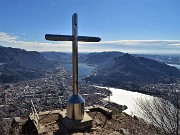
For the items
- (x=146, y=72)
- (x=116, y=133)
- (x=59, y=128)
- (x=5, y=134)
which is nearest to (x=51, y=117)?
(x=59, y=128)

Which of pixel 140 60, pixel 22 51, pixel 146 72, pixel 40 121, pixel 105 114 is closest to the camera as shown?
pixel 40 121

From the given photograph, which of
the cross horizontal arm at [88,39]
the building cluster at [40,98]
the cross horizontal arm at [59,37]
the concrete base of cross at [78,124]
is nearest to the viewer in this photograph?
the cross horizontal arm at [59,37]

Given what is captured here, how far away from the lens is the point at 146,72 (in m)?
90.4

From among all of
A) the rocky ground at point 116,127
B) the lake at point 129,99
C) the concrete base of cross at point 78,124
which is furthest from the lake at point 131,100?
the concrete base of cross at point 78,124

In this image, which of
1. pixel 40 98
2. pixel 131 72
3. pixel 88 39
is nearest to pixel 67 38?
pixel 88 39

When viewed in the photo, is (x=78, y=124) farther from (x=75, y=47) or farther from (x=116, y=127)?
(x=75, y=47)

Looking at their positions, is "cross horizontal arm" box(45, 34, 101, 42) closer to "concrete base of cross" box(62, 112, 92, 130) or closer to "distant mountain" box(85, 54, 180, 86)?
"concrete base of cross" box(62, 112, 92, 130)

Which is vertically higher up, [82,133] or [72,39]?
[72,39]

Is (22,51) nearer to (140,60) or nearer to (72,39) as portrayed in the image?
(140,60)

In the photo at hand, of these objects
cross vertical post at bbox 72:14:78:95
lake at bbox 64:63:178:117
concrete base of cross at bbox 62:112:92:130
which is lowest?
lake at bbox 64:63:178:117

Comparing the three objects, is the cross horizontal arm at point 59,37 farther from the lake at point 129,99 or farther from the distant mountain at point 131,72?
the distant mountain at point 131,72

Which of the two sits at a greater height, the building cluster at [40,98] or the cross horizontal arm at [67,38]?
the cross horizontal arm at [67,38]

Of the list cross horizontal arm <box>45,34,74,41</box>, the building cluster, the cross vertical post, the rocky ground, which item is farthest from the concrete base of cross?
the building cluster

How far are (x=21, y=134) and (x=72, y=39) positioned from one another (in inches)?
140
